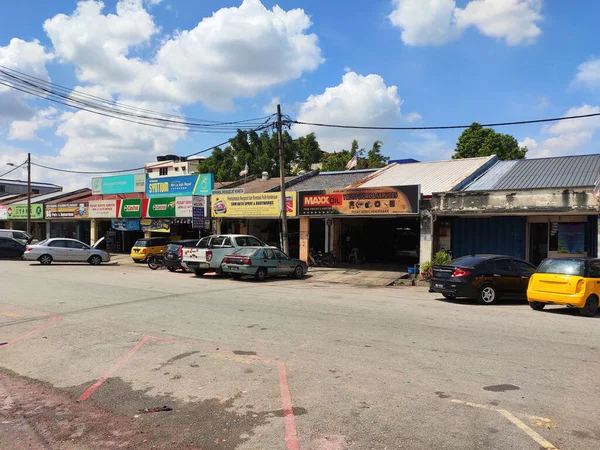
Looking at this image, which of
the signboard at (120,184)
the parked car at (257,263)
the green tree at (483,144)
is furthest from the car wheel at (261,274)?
the green tree at (483,144)

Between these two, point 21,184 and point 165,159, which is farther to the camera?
point 165,159

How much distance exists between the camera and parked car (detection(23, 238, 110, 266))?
2553 cm

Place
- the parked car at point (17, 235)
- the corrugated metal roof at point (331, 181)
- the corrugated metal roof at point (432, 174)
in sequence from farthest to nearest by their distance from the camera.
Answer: the parked car at point (17, 235) → the corrugated metal roof at point (331, 181) → the corrugated metal roof at point (432, 174)

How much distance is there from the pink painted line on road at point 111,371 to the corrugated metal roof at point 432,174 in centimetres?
1591

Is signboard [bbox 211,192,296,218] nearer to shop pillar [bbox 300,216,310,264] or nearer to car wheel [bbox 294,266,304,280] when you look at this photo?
shop pillar [bbox 300,216,310,264]

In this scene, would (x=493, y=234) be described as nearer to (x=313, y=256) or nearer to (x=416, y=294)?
(x=416, y=294)

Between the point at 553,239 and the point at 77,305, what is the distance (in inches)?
716

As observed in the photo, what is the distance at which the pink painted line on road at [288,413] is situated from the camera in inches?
162

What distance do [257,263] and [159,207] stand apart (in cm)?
1416

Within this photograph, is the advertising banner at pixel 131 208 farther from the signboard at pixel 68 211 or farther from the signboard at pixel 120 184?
the signboard at pixel 68 211

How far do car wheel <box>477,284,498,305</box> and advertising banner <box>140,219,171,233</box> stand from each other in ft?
71.4

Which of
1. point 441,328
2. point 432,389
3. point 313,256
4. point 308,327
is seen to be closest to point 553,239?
point 313,256

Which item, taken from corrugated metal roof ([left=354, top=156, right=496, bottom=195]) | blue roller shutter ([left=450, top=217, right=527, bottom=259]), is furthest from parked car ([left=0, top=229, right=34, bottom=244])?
blue roller shutter ([left=450, top=217, right=527, bottom=259])

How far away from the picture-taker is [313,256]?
25078 mm
